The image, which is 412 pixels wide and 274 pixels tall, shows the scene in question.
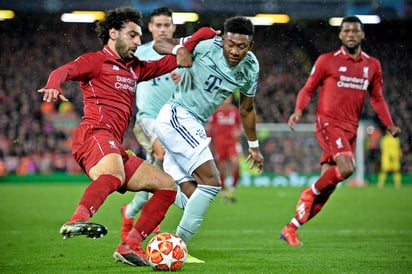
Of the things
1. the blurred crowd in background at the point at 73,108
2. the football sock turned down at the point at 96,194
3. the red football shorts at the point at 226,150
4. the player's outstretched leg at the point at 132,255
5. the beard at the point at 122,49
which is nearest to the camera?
the football sock turned down at the point at 96,194

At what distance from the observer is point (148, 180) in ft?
22.2

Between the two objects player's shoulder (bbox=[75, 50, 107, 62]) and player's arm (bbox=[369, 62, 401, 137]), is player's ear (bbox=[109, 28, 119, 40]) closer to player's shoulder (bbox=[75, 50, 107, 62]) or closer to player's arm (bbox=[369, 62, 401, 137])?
player's shoulder (bbox=[75, 50, 107, 62])

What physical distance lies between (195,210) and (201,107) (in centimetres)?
108

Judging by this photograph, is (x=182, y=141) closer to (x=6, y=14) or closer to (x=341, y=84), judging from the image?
(x=341, y=84)

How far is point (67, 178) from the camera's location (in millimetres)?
26094

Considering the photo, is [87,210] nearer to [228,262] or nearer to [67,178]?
[228,262]

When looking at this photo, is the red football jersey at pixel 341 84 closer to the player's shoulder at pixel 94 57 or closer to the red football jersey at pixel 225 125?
the player's shoulder at pixel 94 57

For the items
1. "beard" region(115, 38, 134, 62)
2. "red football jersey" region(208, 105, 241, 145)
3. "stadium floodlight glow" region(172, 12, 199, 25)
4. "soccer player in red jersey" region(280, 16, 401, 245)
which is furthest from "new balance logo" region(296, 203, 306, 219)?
"stadium floodlight glow" region(172, 12, 199, 25)

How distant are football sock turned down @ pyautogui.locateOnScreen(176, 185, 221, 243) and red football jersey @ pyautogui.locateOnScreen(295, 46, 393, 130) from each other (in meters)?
2.73

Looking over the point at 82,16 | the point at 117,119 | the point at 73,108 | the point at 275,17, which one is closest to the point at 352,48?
the point at 117,119

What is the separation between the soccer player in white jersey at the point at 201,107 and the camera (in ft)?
23.8

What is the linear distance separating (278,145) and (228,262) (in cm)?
1842

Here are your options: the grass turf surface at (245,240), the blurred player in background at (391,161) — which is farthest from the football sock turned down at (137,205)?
the blurred player in background at (391,161)

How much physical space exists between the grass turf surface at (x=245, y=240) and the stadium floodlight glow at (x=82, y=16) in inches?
285
